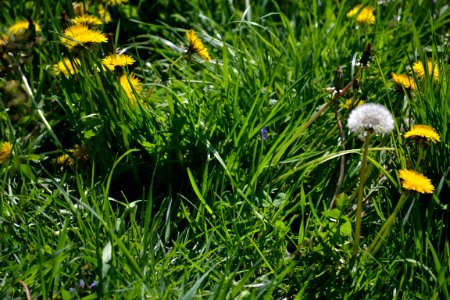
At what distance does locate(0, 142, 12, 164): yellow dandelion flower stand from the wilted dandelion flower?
122 centimetres

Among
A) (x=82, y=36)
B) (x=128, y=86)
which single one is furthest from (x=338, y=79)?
(x=82, y=36)

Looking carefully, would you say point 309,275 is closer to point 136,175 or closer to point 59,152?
point 136,175

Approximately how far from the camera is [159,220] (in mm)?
2117

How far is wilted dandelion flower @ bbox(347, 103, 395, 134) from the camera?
73.5 inches

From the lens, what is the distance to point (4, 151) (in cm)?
236

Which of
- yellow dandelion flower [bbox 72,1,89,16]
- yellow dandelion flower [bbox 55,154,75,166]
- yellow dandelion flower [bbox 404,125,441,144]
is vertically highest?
yellow dandelion flower [bbox 72,1,89,16]

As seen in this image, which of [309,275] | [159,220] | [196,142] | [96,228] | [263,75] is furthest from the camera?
[263,75]

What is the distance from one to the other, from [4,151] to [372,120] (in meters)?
1.31

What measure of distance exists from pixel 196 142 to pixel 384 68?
3.45ft

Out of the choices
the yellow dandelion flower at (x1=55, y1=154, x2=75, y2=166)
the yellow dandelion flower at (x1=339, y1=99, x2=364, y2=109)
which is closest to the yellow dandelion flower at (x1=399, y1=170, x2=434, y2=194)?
the yellow dandelion flower at (x1=339, y1=99, x2=364, y2=109)

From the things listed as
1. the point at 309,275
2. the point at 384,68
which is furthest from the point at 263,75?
the point at 309,275

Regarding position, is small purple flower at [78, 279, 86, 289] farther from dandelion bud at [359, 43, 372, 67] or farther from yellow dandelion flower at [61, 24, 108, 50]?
dandelion bud at [359, 43, 372, 67]

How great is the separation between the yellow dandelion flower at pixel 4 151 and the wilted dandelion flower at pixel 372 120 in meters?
1.22

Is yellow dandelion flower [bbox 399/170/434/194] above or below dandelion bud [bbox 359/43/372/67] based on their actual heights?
below
